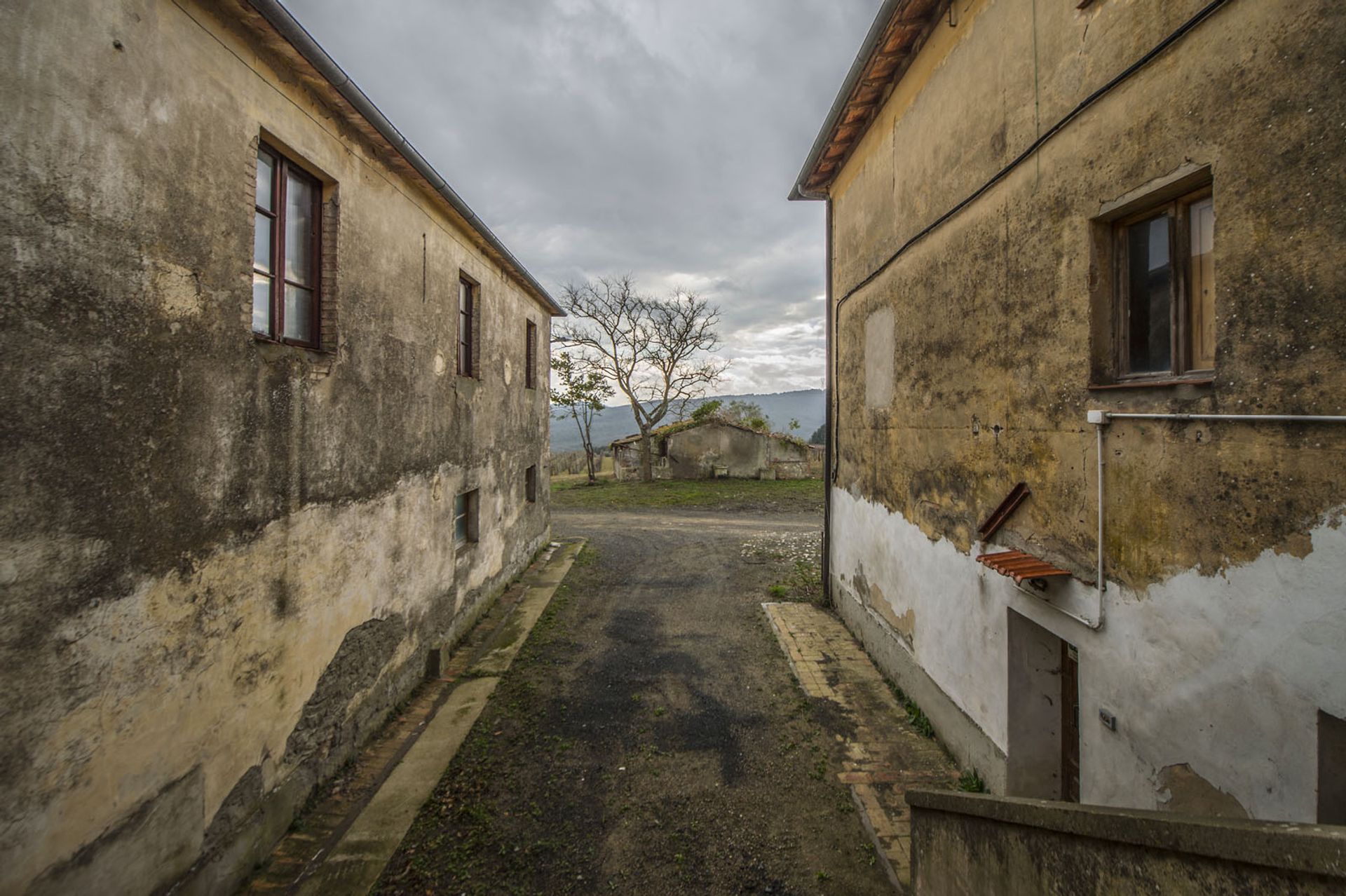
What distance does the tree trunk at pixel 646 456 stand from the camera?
93.8 ft

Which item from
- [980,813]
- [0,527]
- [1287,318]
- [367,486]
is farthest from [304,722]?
[1287,318]

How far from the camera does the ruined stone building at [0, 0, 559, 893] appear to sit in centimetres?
276

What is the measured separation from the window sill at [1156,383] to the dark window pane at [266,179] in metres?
6.08

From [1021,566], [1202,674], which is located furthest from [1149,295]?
[1202,674]

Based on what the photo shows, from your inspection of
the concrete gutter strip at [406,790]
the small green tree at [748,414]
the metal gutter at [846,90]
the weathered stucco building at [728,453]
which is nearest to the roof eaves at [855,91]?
the metal gutter at [846,90]

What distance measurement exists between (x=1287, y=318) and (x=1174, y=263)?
2.96 feet

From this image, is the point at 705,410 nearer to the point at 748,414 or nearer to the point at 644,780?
the point at 748,414

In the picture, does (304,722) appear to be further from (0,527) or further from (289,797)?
(0,527)

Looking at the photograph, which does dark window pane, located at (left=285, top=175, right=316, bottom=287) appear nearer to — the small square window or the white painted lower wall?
the small square window

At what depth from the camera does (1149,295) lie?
358 cm

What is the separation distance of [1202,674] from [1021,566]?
4.04 feet

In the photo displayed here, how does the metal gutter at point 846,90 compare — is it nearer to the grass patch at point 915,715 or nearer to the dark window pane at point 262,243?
the dark window pane at point 262,243

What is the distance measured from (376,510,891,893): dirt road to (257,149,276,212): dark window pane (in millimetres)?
5062

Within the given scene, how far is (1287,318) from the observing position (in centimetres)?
261
